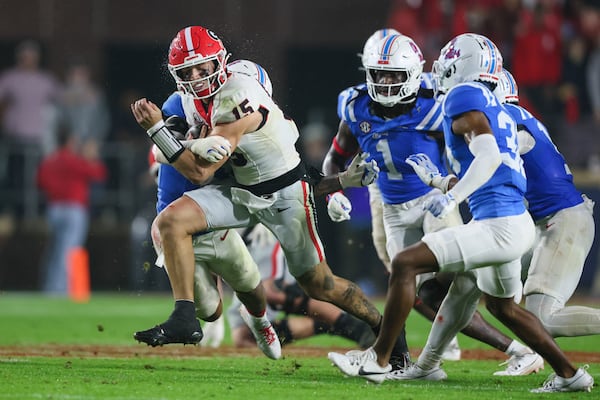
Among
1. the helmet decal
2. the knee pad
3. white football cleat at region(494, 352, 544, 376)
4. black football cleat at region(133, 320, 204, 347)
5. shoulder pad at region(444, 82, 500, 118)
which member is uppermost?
the helmet decal

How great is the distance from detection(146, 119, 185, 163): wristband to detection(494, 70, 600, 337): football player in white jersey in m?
1.73

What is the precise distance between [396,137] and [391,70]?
0.43m

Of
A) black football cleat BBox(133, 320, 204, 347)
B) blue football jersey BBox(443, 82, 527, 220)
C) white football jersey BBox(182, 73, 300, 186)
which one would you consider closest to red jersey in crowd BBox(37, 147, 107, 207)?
white football jersey BBox(182, 73, 300, 186)

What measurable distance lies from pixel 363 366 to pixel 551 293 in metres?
1.18

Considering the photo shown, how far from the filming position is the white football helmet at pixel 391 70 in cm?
700

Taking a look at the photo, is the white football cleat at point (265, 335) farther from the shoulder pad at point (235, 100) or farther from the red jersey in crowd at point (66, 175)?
the red jersey in crowd at point (66, 175)

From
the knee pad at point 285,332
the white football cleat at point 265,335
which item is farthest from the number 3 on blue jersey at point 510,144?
the knee pad at point 285,332

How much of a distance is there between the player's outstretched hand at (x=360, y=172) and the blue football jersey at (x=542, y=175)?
83cm

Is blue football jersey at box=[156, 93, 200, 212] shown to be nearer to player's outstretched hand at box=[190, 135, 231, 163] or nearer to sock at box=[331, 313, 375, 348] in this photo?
player's outstretched hand at box=[190, 135, 231, 163]

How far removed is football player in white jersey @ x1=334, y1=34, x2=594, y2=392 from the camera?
18.9 ft

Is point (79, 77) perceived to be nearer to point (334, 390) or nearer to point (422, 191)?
point (422, 191)

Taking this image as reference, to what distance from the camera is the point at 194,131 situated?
6738mm

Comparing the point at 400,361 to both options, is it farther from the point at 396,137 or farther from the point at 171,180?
the point at 171,180

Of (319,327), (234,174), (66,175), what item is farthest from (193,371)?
(66,175)
